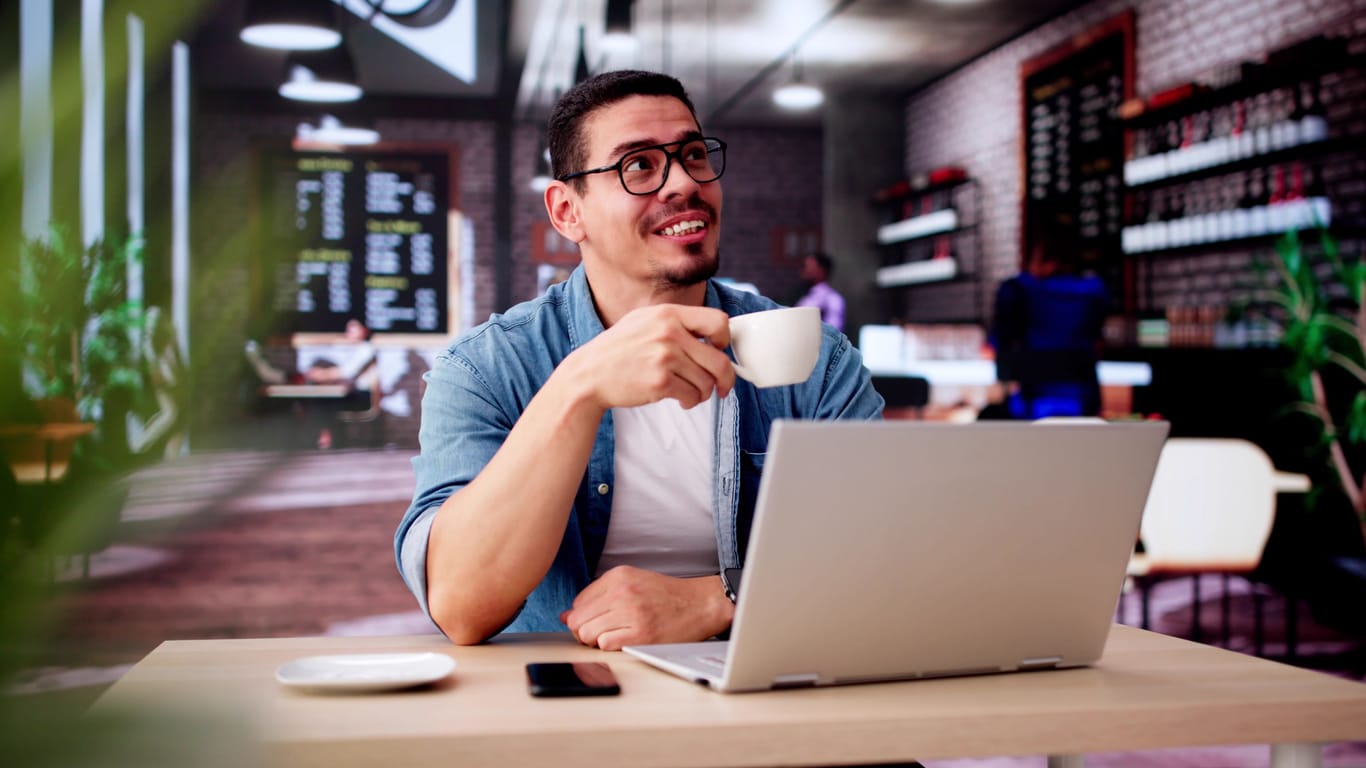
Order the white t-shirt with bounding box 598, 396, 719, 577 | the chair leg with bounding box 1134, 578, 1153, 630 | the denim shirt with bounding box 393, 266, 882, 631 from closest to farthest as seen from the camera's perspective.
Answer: the denim shirt with bounding box 393, 266, 882, 631 < the white t-shirt with bounding box 598, 396, 719, 577 < the chair leg with bounding box 1134, 578, 1153, 630

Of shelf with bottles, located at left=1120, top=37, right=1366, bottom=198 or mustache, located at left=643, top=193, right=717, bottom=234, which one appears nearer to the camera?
mustache, located at left=643, top=193, right=717, bottom=234

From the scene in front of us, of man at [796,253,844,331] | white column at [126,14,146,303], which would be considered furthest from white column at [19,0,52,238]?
man at [796,253,844,331]

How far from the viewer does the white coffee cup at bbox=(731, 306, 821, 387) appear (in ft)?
3.22

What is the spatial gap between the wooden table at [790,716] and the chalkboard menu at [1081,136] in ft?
20.0

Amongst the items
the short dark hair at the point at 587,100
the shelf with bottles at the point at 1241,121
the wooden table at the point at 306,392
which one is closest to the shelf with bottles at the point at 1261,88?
the shelf with bottles at the point at 1241,121

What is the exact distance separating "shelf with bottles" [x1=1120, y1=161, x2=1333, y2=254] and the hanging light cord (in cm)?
238

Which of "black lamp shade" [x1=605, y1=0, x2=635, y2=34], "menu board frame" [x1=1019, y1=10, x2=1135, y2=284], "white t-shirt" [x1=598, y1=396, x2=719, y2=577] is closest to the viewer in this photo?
"white t-shirt" [x1=598, y1=396, x2=719, y2=577]

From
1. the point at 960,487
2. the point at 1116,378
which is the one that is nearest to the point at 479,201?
the point at 1116,378

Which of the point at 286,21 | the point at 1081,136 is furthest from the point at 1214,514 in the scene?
the point at 1081,136

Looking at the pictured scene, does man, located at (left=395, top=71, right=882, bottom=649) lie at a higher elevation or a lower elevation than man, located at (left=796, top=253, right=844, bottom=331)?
lower

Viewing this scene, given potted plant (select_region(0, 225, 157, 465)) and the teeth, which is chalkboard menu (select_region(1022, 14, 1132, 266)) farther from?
the teeth

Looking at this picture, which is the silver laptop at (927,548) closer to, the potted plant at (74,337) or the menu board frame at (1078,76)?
the potted plant at (74,337)

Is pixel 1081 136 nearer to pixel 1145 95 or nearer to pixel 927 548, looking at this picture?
pixel 1145 95

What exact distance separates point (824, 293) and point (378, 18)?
3.78m
